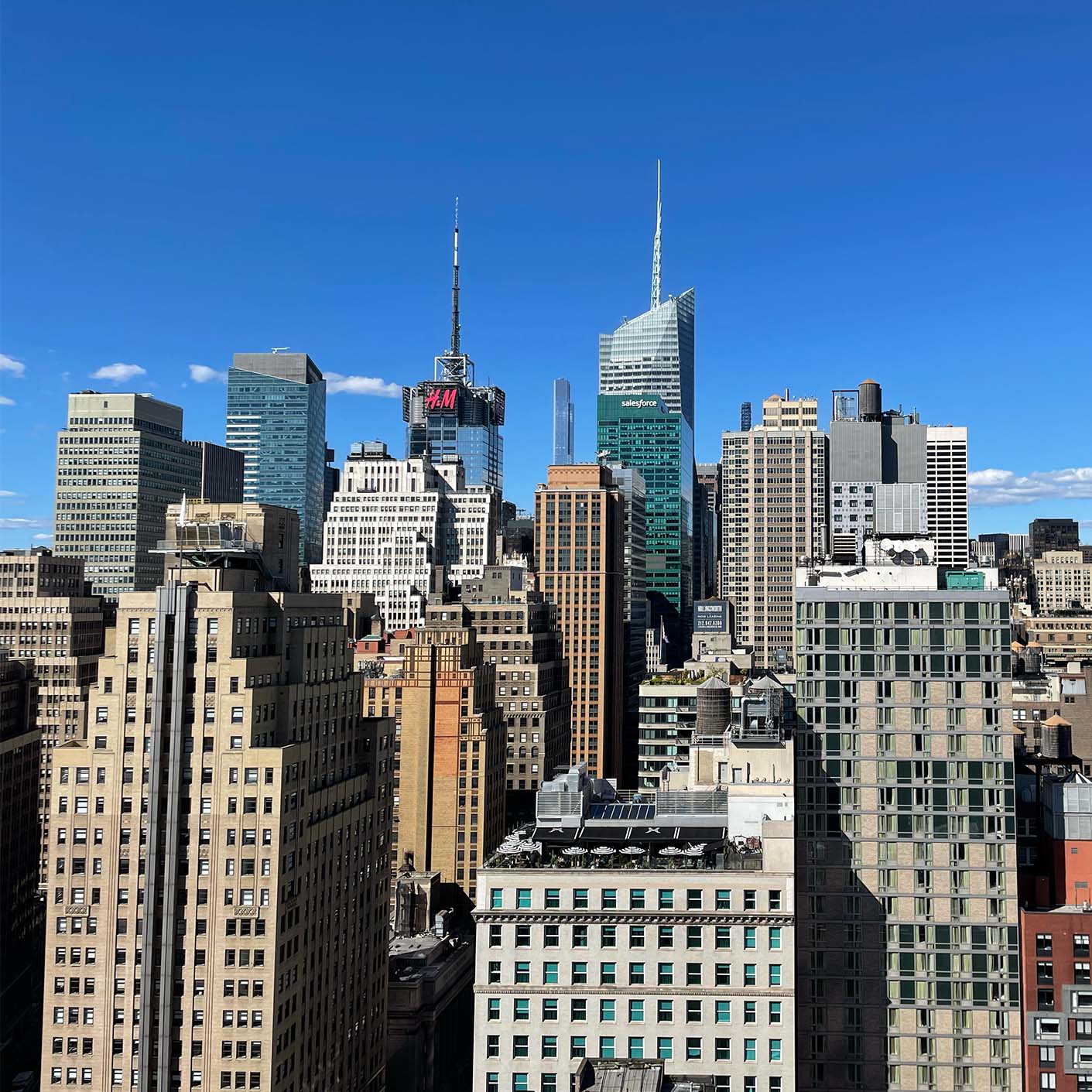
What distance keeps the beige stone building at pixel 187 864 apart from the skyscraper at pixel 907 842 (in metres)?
50.2

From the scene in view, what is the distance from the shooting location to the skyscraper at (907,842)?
117 metres

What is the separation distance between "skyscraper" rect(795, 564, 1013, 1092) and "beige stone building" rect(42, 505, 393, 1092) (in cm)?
5016

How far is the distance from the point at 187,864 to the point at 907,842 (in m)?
70.0

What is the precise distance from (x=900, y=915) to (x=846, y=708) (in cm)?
2083

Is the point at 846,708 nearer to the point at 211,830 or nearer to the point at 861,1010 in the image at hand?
the point at 861,1010

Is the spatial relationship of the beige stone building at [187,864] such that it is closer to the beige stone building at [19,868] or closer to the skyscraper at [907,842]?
the skyscraper at [907,842]

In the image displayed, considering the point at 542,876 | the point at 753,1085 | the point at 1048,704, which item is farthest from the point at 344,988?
the point at 1048,704

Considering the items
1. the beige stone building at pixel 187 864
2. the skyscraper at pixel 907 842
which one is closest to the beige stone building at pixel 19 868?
the beige stone building at pixel 187 864

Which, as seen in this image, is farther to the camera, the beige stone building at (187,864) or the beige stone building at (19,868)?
the beige stone building at (19,868)

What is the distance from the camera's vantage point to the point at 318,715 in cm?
12675

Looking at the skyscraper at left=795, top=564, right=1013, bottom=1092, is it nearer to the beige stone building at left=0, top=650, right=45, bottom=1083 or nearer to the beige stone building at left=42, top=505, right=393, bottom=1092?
the beige stone building at left=42, top=505, right=393, bottom=1092

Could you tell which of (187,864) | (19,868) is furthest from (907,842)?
(19,868)

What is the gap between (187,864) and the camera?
11112cm

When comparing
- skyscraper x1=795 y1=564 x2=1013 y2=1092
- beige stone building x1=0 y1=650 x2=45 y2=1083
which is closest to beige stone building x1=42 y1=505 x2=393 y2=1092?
skyscraper x1=795 y1=564 x2=1013 y2=1092
